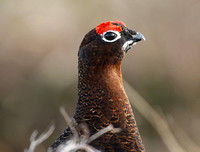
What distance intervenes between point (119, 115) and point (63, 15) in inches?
243

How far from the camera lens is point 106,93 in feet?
13.0

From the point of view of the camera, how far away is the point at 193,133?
8828 mm

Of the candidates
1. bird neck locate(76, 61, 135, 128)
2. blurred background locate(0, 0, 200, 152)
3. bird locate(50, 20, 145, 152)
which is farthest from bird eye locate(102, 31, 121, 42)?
blurred background locate(0, 0, 200, 152)

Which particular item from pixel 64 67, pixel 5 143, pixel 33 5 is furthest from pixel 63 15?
pixel 5 143

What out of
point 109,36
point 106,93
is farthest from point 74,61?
point 106,93

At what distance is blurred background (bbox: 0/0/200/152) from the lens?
868 cm

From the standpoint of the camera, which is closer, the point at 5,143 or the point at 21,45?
the point at 5,143

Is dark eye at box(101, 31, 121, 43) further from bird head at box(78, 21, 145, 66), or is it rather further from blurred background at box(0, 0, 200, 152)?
blurred background at box(0, 0, 200, 152)

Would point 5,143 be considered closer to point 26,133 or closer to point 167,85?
point 26,133

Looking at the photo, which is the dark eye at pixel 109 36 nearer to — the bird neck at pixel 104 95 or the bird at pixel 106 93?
the bird at pixel 106 93

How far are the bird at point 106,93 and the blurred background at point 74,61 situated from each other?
434cm

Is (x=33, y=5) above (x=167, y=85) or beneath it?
above

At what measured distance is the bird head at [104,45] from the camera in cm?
409

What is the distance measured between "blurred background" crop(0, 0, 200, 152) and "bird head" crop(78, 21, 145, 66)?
4313 millimetres
